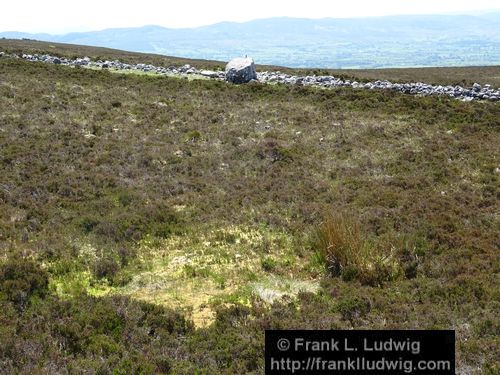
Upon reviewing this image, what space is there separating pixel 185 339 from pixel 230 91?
28.4 m

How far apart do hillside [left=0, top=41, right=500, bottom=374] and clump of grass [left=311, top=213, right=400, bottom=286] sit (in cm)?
5

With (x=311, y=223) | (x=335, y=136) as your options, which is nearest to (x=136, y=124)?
(x=335, y=136)

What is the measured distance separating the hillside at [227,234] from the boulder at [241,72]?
1403 cm

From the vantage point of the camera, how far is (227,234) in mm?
12633

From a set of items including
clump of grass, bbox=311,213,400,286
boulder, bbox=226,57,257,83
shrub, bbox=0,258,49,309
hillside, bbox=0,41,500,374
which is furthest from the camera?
boulder, bbox=226,57,257,83

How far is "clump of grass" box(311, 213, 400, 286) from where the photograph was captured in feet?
34.0

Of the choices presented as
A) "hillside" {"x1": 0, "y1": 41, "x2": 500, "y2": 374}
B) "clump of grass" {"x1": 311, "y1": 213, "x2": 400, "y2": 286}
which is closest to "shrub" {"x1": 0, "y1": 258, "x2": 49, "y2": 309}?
"hillside" {"x1": 0, "y1": 41, "x2": 500, "y2": 374}

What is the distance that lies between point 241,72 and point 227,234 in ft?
95.8

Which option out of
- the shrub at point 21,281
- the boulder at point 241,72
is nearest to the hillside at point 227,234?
the shrub at point 21,281

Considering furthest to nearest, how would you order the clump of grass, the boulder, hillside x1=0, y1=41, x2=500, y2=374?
the boulder < the clump of grass < hillside x1=0, y1=41, x2=500, y2=374

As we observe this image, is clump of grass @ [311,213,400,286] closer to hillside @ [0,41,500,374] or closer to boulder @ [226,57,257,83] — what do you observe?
hillside @ [0,41,500,374]

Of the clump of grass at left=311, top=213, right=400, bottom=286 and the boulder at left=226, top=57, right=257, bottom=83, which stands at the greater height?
the boulder at left=226, top=57, right=257, bottom=83

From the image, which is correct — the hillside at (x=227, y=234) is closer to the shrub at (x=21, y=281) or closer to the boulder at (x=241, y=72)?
the shrub at (x=21, y=281)

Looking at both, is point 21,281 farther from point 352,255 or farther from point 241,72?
point 241,72
